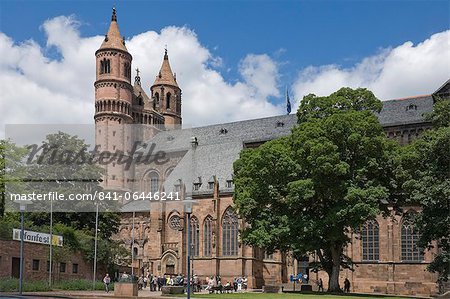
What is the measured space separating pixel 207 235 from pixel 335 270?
26.6 m

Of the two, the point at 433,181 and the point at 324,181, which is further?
the point at 324,181

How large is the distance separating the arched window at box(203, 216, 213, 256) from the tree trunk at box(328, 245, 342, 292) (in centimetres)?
2544

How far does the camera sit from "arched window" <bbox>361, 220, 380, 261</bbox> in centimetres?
6162

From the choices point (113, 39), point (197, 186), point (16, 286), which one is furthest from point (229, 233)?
point (113, 39)

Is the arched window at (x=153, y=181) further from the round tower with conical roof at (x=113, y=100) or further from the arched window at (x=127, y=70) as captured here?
the arched window at (x=127, y=70)

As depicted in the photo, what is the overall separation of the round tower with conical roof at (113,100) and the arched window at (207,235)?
26.9 m

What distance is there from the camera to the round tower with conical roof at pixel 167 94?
115812 mm

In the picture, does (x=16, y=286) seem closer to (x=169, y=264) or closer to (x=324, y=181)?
(x=324, y=181)

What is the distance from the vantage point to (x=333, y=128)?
43.7 metres

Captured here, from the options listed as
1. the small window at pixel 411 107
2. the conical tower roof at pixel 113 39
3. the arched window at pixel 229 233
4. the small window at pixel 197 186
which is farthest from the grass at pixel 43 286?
the conical tower roof at pixel 113 39

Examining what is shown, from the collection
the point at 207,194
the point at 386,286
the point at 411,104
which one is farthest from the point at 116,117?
the point at 386,286

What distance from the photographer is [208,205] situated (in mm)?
70250

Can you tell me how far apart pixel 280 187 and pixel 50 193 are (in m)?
23.8

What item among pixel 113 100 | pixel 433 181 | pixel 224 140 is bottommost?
pixel 433 181
